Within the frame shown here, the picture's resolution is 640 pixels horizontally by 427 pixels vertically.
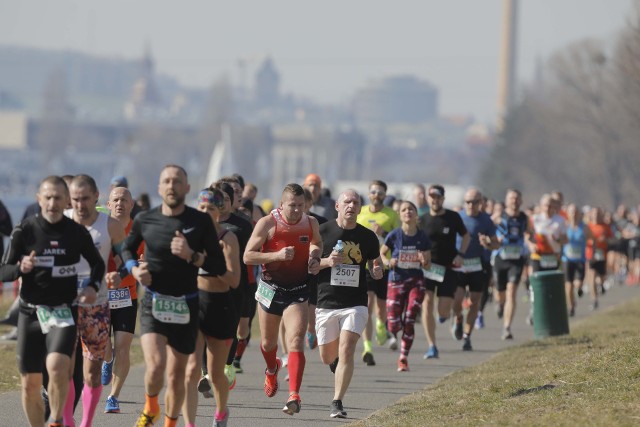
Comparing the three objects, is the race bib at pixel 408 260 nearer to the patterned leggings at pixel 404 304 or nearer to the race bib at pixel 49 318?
the patterned leggings at pixel 404 304

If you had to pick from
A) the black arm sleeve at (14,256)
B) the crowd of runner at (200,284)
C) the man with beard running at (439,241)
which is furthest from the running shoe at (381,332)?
the black arm sleeve at (14,256)

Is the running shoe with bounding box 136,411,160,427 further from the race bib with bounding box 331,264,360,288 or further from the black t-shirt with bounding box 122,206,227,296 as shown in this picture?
the race bib with bounding box 331,264,360,288

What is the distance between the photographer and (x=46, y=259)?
9.43 metres

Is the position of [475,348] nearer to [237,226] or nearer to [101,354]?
[237,226]

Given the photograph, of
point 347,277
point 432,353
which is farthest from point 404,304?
point 347,277

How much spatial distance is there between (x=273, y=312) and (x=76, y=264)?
2.96 metres

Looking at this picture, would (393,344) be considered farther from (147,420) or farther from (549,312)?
(147,420)

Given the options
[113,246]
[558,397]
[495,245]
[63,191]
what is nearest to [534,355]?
[495,245]

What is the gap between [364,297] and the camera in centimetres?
1262

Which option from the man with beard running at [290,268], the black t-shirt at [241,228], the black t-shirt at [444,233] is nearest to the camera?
the man with beard running at [290,268]

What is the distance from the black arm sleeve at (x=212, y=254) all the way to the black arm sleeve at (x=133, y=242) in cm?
42

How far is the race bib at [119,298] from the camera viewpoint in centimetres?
1162

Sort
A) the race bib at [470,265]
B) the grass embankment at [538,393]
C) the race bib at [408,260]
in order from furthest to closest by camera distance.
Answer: the race bib at [470,265] < the race bib at [408,260] < the grass embankment at [538,393]

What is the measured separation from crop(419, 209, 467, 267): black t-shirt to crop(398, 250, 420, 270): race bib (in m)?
1.01
